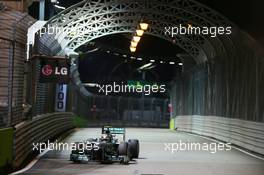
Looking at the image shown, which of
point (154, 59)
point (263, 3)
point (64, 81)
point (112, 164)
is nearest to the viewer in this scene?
point (112, 164)

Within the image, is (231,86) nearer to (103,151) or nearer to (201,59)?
(103,151)

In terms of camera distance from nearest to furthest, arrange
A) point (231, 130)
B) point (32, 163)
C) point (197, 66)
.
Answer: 1. point (32, 163)
2. point (231, 130)
3. point (197, 66)

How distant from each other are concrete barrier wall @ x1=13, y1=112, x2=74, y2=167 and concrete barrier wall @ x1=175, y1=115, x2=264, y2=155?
676 centimetres

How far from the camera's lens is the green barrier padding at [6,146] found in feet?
42.4

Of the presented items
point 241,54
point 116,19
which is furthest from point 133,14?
point 241,54

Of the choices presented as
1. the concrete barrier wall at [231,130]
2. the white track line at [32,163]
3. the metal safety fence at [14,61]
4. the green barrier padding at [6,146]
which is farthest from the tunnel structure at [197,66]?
the green barrier padding at [6,146]

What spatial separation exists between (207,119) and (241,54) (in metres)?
8.34

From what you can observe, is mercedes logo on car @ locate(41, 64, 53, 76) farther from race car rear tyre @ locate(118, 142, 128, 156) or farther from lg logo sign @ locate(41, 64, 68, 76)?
race car rear tyre @ locate(118, 142, 128, 156)

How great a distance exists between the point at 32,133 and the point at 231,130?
9325 millimetres

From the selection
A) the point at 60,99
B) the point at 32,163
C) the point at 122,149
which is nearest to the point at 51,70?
the point at 122,149

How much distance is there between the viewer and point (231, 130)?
2425 centimetres

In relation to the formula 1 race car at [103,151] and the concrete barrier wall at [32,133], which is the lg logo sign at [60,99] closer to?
the concrete barrier wall at [32,133]

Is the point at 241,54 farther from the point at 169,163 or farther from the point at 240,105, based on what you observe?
the point at 169,163

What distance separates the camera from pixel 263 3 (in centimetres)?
2633
